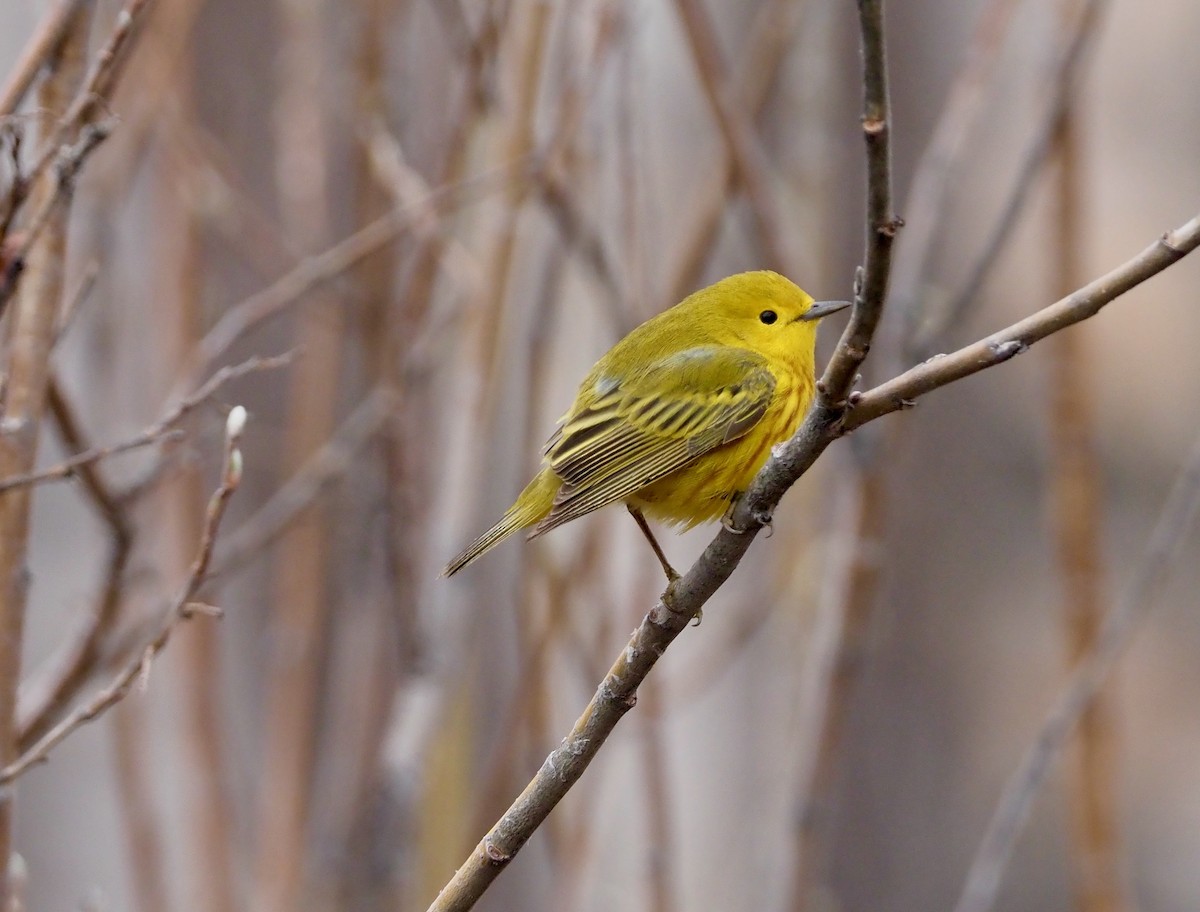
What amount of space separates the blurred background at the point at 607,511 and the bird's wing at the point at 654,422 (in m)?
0.23

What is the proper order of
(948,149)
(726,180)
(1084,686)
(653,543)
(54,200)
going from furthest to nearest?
(726,180) < (948,149) < (1084,686) < (653,543) < (54,200)

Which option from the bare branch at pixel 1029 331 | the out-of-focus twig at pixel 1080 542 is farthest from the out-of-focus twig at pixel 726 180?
the bare branch at pixel 1029 331

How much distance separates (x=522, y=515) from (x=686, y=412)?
394 mm

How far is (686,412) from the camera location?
276 centimetres

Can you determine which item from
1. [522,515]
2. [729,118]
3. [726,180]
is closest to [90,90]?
[522,515]

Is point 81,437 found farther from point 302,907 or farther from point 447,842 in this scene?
point 302,907

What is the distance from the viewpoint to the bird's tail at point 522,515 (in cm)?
256

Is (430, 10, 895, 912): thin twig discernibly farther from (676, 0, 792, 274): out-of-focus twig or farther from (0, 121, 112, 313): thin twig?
(676, 0, 792, 274): out-of-focus twig

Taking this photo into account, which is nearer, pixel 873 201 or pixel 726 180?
pixel 873 201

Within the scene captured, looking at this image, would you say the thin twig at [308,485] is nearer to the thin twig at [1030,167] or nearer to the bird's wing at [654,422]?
the bird's wing at [654,422]

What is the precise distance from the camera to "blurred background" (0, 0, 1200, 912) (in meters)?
2.95

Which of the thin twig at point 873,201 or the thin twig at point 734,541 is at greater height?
the thin twig at point 873,201

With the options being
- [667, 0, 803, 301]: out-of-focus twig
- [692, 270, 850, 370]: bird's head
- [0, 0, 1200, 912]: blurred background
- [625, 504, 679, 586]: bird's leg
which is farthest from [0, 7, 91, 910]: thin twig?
[667, 0, 803, 301]: out-of-focus twig

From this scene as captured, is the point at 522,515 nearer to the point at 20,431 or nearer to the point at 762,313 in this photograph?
the point at 762,313
